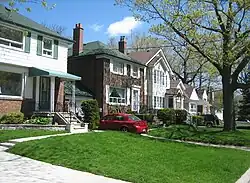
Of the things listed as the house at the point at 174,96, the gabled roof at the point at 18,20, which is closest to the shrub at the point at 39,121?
the gabled roof at the point at 18,20

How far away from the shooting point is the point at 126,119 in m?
24.2

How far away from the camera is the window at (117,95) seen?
1332 inches

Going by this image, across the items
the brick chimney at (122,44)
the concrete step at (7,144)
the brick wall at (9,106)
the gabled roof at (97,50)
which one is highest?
the brick chimney at (122,44)

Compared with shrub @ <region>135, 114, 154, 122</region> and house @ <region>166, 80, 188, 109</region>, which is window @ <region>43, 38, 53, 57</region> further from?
house @ <region>166, 80, 188, 109</region>

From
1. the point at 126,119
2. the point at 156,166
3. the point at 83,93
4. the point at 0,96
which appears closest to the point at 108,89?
the point at 83,93

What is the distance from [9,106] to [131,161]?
13.7 meters

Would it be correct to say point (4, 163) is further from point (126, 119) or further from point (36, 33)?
point (36, 33)

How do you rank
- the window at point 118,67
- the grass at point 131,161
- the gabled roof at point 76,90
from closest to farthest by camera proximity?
the grass at point 131,161 < the gabled roof at point 76,90 < the window at point 118,67

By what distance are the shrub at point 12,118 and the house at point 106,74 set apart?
11.2 meters

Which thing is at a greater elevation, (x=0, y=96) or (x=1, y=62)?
(x=1, y=62)

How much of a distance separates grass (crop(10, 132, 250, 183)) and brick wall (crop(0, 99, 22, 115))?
30.6 feet

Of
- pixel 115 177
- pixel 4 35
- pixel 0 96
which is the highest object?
pixel 4 35

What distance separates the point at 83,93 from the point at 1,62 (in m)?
10.6

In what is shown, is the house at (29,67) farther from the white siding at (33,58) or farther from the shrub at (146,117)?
the shrub at (146,117)
